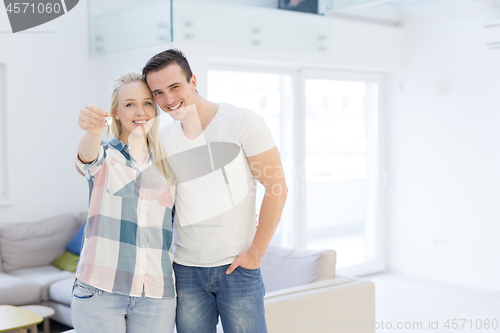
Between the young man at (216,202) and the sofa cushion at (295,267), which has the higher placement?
the young man at (216,202)

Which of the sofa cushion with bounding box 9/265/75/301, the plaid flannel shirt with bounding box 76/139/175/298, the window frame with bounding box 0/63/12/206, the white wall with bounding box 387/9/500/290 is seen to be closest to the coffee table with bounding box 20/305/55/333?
the sofa cushion with bounding box 9/265/75/301

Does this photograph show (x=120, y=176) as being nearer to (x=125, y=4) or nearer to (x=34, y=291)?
(x=34, y=291)

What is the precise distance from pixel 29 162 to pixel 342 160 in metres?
2.99

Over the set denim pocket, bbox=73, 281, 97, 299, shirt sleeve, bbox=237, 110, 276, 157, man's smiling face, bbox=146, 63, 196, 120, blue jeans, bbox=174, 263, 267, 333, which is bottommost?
blue jeans, bbox=174, 263, 267, 333

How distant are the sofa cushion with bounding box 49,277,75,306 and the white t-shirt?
218 cm

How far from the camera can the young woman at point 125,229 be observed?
1610 mm

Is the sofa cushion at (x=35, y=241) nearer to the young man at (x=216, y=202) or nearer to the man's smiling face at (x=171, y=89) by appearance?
the young man at (x=216, y=202)

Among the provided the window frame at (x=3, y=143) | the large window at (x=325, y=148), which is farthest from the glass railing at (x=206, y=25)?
the window frame at (x=3, y=143)

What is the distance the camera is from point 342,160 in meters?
5.52

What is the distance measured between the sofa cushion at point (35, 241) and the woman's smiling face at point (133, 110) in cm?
296

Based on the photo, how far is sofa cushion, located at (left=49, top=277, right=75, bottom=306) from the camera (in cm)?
370

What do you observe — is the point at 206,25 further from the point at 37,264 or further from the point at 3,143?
the point at 37,264

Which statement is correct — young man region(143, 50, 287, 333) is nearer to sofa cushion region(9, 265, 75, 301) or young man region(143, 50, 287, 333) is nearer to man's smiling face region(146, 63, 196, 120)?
man's smiling face region(146, 63, 196, 120)

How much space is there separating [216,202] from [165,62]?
1.64ft
